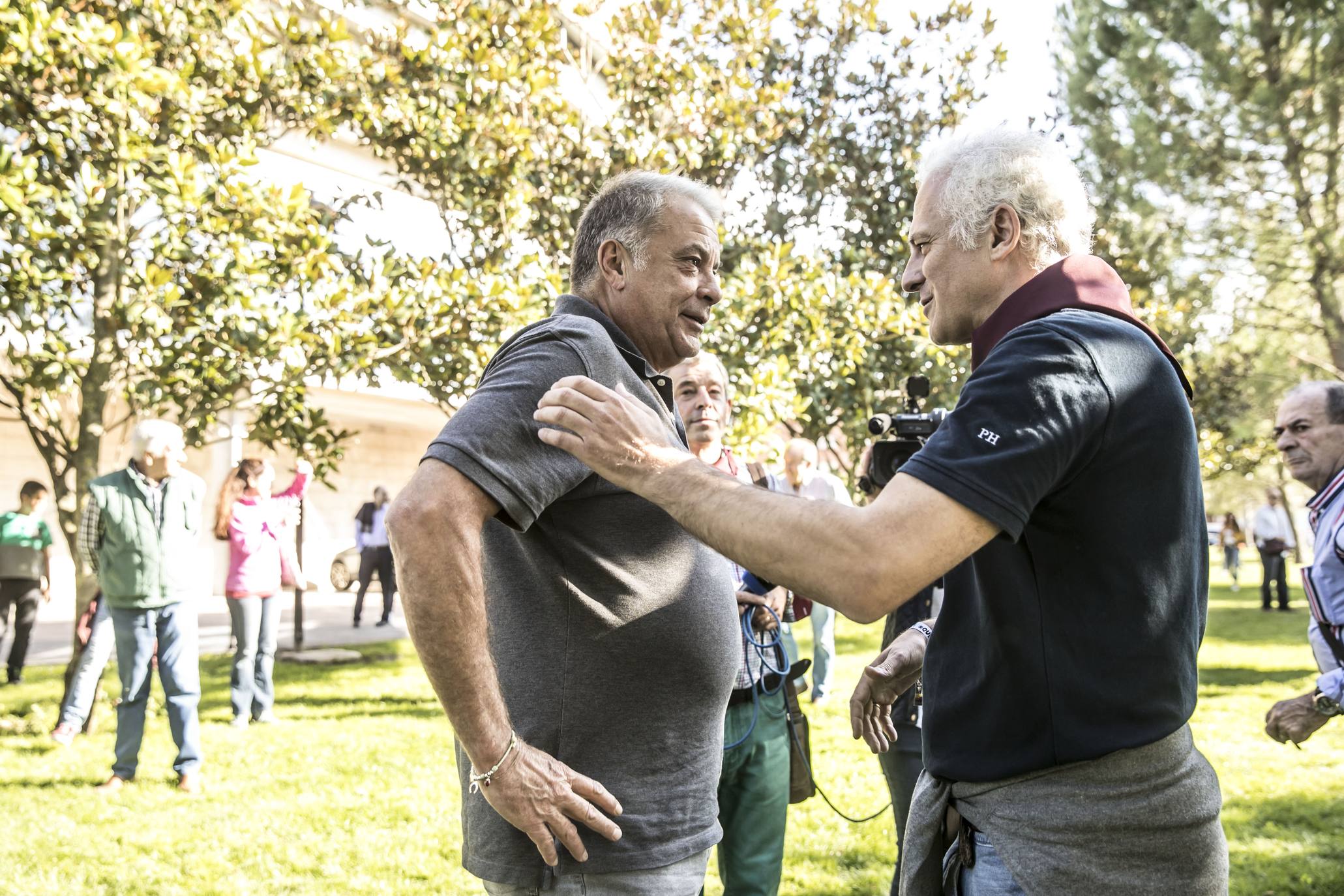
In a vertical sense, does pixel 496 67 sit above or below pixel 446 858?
above

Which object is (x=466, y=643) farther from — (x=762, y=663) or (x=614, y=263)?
(x=762, y=663)

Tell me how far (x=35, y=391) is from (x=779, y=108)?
6685mm

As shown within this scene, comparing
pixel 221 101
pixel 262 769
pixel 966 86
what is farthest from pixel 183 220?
pixel 966 86

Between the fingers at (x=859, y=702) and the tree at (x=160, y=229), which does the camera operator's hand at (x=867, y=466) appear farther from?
the tree at (x=160, y=229)

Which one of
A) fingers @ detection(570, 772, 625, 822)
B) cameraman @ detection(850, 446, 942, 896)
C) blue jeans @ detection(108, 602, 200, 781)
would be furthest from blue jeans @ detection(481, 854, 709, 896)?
blue jeans @ detection(108, 602, 200, 781)

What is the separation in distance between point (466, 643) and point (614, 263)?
0.99m

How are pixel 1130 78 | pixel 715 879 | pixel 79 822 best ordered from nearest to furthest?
pixel 715 879 → pixel 79 822 → pixel 1130 78

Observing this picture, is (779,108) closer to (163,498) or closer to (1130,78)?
(163,498)

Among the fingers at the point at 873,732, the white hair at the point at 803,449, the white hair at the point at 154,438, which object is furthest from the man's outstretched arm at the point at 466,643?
A: the white hair at the point at 803,449

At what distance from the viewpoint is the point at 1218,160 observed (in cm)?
1728

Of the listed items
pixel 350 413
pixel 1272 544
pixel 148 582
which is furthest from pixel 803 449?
pixel 350 413

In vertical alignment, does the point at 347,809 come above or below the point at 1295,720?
below

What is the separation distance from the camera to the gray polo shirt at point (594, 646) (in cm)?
193

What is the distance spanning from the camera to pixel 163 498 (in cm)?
669
